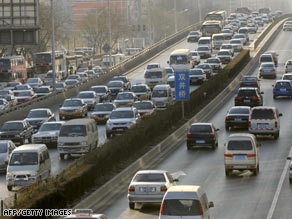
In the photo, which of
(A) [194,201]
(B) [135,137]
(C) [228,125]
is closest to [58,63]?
(C) [228,125]

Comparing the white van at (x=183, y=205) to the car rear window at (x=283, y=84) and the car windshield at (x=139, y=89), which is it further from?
the car rear window at (x=283, y=84)

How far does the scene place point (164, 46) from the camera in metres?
123

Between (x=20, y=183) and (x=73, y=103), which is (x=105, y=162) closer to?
(x=20, y=183)

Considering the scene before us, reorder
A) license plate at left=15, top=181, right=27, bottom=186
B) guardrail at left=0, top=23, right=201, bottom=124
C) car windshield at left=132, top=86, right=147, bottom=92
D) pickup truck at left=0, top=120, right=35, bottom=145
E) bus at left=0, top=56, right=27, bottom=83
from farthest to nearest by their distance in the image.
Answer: bus at left=0, top=56, right=27, bottom=83
car windshield at left=132, top=86, right=147, bottom=92
guardrail at left=0, top=23, right=201, bottom=124
pickup truck at left=0, top=120, right=35, bottom=145
license plate at left=15, top=181, right=27, bottom=186

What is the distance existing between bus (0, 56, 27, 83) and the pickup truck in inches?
1502

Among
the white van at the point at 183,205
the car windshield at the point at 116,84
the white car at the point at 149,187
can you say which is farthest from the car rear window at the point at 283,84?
the white van at the point at 183,205

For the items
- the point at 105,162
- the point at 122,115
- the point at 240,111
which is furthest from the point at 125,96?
the point at 105,162

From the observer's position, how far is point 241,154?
36.2 m

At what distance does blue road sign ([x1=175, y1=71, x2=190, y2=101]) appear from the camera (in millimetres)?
54438

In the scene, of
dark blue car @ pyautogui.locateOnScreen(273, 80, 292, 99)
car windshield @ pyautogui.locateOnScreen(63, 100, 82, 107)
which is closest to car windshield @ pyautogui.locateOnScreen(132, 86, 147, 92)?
car windshield @ pyautogui.locateOnScreen(63, 100, 82, 107)

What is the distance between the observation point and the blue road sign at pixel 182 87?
5444 centimetres

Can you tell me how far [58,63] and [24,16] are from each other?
100 ft

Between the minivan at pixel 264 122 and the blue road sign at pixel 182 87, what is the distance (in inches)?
292

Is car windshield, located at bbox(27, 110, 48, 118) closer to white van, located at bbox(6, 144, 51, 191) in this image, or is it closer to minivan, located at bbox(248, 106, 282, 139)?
minivan, located at bbox(248, 106, 282, 139)
